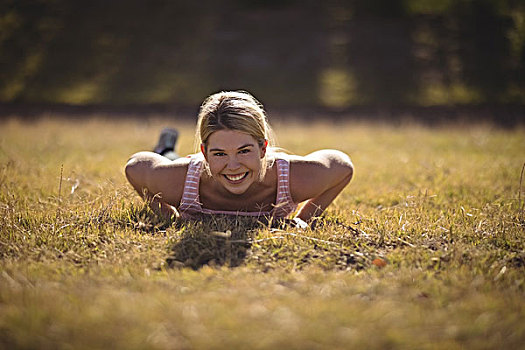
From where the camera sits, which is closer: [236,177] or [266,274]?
[266,274]

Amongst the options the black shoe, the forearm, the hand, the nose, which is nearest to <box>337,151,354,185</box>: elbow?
the hand

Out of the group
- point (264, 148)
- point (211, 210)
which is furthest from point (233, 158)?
point (211, 210)

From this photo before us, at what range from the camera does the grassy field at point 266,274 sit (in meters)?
2.03

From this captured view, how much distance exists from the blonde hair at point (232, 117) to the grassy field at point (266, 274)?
2.20 ft

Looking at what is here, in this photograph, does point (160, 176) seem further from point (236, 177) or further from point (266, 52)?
point (266, 52)

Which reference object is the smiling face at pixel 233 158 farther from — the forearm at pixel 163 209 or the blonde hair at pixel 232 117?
the forearm at pixel 163 209

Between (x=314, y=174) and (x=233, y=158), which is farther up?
(x=233, y=158)

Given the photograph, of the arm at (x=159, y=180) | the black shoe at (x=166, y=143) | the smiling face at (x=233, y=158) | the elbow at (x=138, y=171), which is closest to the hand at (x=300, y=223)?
the smiling face at (x=233, y=158)

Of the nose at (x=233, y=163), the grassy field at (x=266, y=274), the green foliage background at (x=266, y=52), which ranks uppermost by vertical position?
the green foliage background at (x=266, y=52)

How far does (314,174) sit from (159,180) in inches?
47.3

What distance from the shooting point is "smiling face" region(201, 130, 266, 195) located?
3312 mm

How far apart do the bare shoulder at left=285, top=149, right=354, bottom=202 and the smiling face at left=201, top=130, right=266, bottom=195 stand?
1.21 ft

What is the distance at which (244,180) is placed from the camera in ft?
11.4

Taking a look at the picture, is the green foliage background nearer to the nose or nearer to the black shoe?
the black shoe
